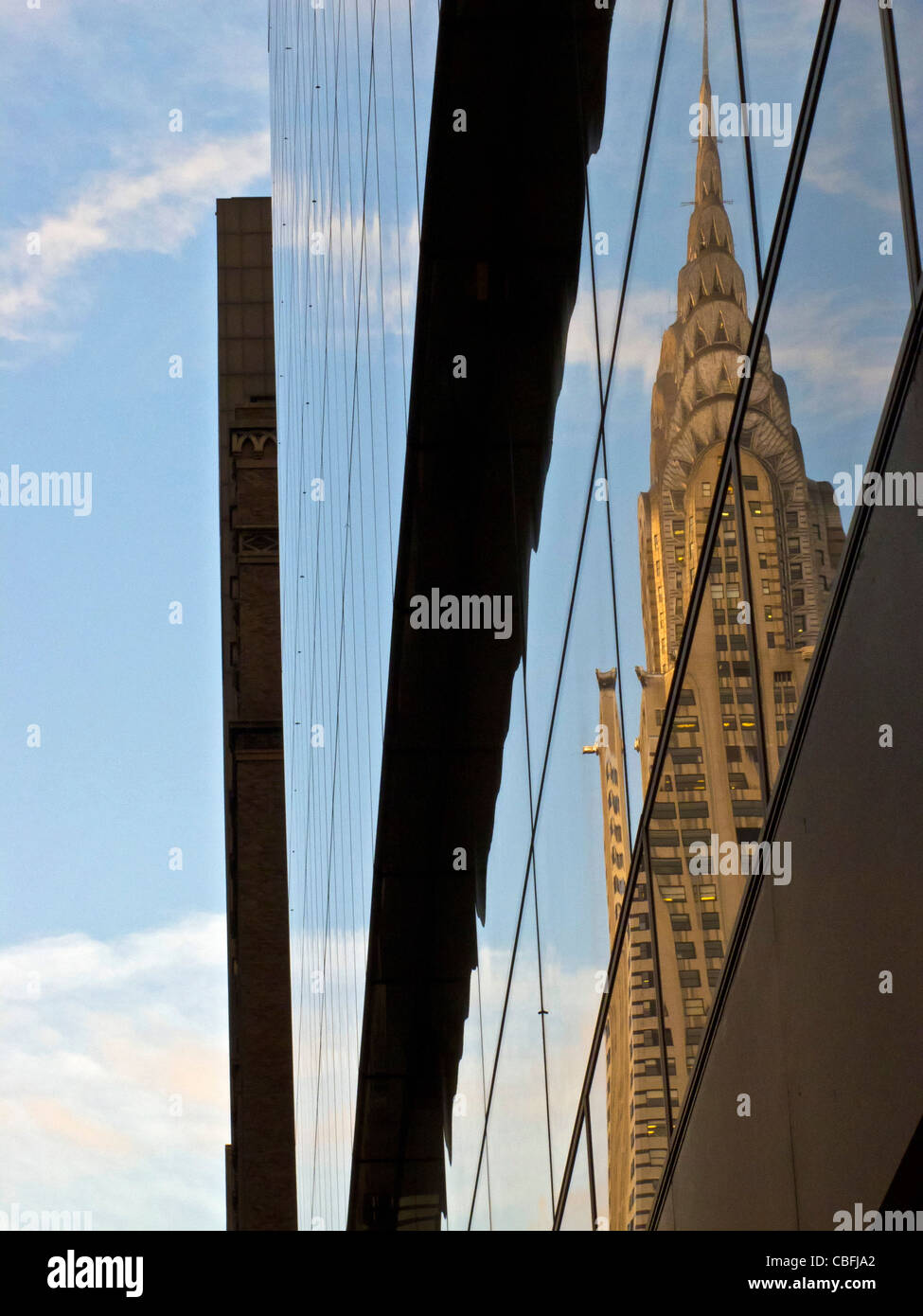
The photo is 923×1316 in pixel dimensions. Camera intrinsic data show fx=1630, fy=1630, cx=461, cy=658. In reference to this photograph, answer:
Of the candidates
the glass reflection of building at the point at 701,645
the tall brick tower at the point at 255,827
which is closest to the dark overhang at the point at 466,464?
the glass reflection of building at the point at 701,645

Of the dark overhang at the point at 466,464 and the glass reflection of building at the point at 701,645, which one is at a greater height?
the dark overhang at the point at 466,464

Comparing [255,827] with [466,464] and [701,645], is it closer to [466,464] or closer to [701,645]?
[466,464]

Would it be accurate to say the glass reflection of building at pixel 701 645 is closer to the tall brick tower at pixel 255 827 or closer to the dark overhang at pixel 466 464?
the dark overhang at pixel 466 464

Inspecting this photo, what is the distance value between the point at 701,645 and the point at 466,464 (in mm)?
6686

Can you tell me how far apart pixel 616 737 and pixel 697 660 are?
1577 mm

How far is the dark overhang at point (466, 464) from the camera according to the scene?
35.5 ft

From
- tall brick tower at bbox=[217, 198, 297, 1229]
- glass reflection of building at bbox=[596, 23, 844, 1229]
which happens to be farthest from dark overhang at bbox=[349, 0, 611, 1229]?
tall brick tower at bbox=[217, 198, 297, 1229]

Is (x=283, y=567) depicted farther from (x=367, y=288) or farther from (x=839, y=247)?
(x=839, y=247)

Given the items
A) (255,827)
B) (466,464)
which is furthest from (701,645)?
(255,827)

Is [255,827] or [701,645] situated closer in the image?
[701,645]

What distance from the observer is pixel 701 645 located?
7246 mm

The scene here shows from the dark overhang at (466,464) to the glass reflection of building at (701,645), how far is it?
9.69ft

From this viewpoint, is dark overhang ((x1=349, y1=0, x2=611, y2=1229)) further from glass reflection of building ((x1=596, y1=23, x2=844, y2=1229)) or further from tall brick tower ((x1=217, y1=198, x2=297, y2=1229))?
tall brick tower ((x1=217, y1=198, x2=297, y2=1229))
